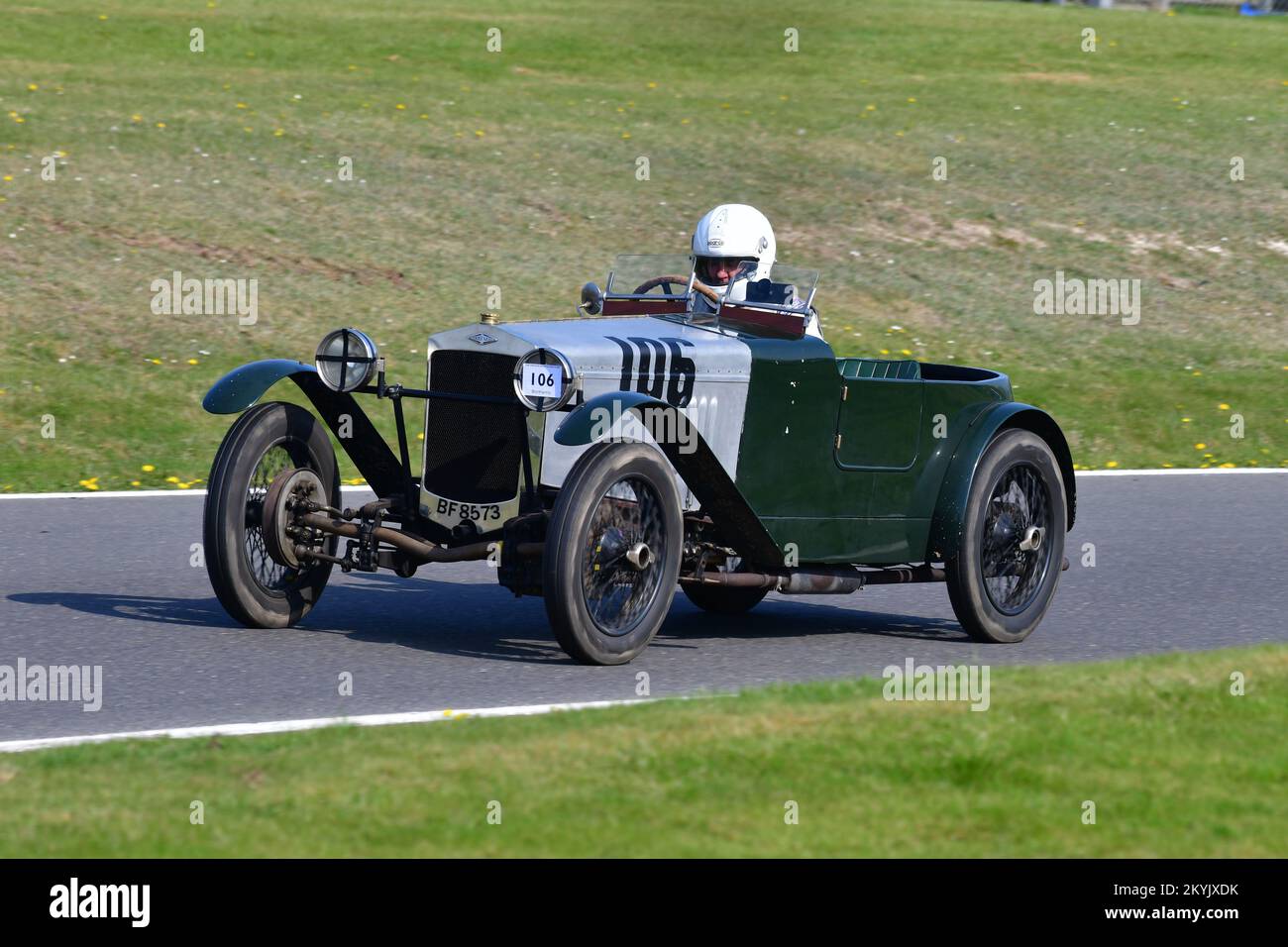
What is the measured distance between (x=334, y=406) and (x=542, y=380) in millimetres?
1276

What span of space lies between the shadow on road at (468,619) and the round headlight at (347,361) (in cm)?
108

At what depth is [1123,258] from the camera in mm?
22656

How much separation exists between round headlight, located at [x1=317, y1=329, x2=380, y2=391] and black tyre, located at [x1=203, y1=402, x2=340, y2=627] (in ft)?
0.70

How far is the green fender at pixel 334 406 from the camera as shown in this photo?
8.20 metres

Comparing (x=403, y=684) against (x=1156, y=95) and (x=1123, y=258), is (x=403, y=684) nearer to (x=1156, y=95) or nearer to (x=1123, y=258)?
(x=1123, y=258)

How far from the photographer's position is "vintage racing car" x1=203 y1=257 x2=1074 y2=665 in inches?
296

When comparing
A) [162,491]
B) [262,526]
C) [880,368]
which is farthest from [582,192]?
[262,526]

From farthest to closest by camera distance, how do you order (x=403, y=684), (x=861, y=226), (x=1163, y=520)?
(x=861, y=226), (x=1163, y=520), (x=403, y=684)

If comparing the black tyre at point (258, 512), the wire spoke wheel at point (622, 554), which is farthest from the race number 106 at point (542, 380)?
the black tyre at point (258, 512)

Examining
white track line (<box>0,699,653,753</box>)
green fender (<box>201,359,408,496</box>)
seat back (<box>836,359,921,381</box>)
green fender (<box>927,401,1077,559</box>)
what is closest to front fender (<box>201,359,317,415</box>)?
green fender (<box>201,359,408,496</box>)

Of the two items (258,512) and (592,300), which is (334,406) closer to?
(258,512)

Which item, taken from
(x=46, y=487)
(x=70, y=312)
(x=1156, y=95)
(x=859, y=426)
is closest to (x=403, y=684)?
(x=859, y=426)

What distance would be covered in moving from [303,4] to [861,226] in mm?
14168

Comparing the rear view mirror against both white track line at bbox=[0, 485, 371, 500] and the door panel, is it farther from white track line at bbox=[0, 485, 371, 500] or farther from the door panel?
white track line at bbox=[0, 485, 371, 500]
